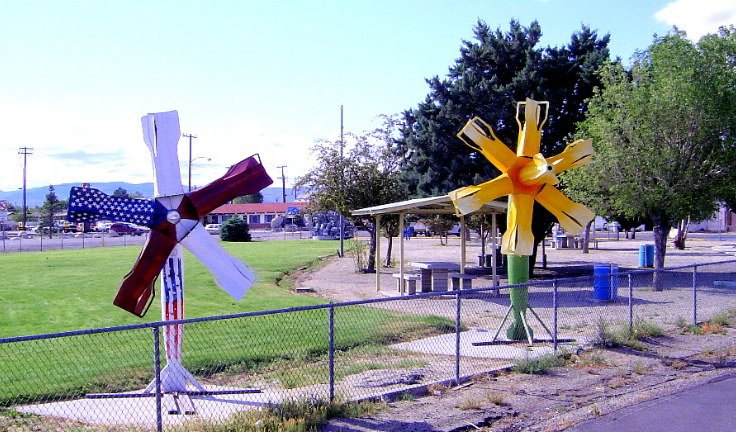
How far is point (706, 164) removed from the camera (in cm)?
2088

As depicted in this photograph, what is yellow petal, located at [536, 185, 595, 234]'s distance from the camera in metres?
12.4

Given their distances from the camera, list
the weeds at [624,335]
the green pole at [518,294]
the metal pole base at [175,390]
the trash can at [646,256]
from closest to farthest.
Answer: the metal pole base at [175,390], the weeds at [624,335], the green pole at [518,294], the trash can at [646,256]

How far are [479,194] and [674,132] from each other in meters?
11.1

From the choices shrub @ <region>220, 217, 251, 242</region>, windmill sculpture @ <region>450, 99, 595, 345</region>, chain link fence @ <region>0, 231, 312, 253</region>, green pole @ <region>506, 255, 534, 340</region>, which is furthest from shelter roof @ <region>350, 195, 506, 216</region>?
shrub @ <region>220, 217, 251, 242</region>

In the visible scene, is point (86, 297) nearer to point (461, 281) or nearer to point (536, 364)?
point (461, 281)

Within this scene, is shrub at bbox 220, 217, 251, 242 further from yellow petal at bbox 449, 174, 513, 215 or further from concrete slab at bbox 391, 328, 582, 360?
yellow petal at bbox 449, 174, 513, 215

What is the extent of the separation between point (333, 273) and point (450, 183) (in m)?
6.84

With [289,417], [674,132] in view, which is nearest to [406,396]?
[289,417]

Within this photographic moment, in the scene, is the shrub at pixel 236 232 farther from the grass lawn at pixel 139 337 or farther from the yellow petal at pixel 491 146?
the yellow petal at pixel 491 146

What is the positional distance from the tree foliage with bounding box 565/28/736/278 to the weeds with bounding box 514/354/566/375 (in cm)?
1150

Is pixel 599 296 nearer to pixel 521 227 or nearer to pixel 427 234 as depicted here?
pixel 521 227

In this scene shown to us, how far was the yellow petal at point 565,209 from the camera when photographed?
489 inches

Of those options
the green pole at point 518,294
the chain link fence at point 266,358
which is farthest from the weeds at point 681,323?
the green pole at point 518,294

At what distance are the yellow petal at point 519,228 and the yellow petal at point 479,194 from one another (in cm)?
29
